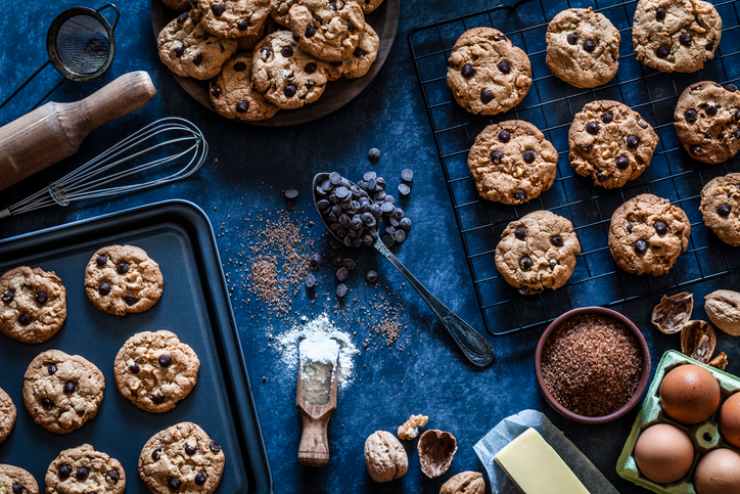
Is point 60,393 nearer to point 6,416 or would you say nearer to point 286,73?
point 6,416

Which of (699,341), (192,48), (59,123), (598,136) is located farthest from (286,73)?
(699,341)

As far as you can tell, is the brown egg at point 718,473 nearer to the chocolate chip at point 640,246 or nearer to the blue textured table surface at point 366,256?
the blue textured table surface at point 366,256

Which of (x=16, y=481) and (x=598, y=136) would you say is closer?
(x=16, y=481)

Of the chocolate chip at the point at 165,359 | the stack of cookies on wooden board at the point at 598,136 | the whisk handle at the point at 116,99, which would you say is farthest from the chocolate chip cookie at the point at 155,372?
the stack of cookies on wooden board at the point at 598,136

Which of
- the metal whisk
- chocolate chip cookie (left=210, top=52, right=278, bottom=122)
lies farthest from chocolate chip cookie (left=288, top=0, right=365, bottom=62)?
the metal whisk

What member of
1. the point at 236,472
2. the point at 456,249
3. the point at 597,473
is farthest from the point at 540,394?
the point at 236,472

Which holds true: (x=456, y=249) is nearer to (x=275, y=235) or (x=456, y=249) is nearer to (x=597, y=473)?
(x=275, y=235)

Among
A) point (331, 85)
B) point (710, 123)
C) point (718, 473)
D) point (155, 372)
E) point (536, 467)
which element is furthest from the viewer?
point (331, 85)
